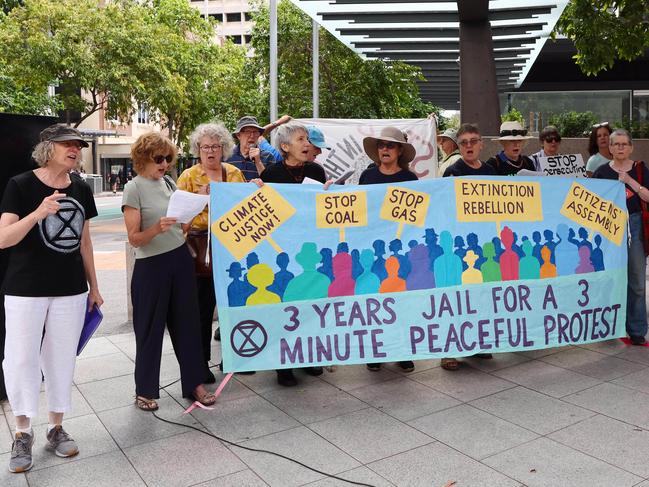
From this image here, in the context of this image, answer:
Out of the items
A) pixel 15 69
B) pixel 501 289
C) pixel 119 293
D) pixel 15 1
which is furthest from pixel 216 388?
pixel 15 1

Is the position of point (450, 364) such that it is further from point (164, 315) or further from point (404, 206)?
point (164, 315)

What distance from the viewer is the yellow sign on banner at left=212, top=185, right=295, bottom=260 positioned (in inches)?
184

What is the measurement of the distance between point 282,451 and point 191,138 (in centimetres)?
248

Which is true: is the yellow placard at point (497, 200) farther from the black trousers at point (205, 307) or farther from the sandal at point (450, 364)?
the black trousers at point (205, 307)

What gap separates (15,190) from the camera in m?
3.74

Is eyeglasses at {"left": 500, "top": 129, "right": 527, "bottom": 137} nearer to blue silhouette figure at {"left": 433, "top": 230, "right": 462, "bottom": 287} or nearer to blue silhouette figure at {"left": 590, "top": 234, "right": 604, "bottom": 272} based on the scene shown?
blue silhouette figure at {"left": 590, "top": 234, "right": 604, "bottom": 272}

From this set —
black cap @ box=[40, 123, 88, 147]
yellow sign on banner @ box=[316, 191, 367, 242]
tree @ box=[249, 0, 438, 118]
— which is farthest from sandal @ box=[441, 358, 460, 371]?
tree @ box=[249, 0, 438, 118]

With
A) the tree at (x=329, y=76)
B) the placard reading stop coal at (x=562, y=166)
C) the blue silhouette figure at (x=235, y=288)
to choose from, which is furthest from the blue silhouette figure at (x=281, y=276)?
the tree at (x=329, y=76)

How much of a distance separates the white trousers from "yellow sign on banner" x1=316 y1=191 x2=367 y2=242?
1.72 meters

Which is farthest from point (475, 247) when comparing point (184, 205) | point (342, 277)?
point (184, 205)

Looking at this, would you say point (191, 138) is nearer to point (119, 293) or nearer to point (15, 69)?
point (119, 293)

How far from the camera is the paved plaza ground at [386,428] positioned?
366 cm

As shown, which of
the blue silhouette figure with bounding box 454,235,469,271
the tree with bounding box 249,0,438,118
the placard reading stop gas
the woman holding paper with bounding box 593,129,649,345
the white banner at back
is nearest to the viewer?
the placard reading stop gas

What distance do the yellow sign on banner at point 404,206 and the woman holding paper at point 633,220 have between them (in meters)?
1.89
